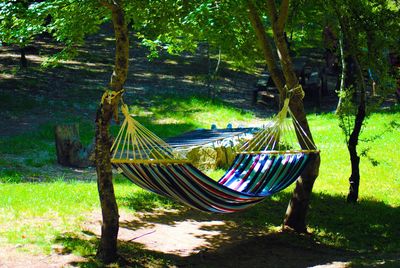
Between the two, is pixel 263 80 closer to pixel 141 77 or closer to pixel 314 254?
pixel 141 77

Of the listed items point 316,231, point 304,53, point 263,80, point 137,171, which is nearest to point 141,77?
point 263,80

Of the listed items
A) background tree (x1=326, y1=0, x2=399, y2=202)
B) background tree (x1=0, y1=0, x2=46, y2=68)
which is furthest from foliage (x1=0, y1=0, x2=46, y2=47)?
background tree (x1=326, y1=0, x2=399, y2=202)

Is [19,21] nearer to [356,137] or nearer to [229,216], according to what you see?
[229,216]

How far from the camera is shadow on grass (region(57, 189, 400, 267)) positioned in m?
5.84

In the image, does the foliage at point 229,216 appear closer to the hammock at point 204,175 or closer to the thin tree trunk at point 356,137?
the thin tree trunk at point 356,137

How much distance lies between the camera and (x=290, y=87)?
684cm

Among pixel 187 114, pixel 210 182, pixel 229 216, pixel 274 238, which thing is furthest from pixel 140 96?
pixel 210 182

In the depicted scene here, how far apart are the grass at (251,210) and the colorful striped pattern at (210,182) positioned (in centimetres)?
90

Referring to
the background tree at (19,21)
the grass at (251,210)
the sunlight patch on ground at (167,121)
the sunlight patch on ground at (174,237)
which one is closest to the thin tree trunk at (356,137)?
the grass at (251,210)

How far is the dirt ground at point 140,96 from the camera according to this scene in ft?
19.5

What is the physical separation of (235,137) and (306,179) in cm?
347

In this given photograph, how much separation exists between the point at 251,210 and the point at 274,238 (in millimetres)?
1262

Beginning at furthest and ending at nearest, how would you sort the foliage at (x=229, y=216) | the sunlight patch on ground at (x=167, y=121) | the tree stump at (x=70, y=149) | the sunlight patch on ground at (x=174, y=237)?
the sunlight patch on ground at (x=167, y=121) → the tree stump at (x=70, y=149) → the sunlight patch on ground at (x=174, y=237) → the foliage at (x=229, y=216)

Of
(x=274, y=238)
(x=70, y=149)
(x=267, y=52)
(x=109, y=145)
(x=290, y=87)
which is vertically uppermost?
(x=267, y=52)
